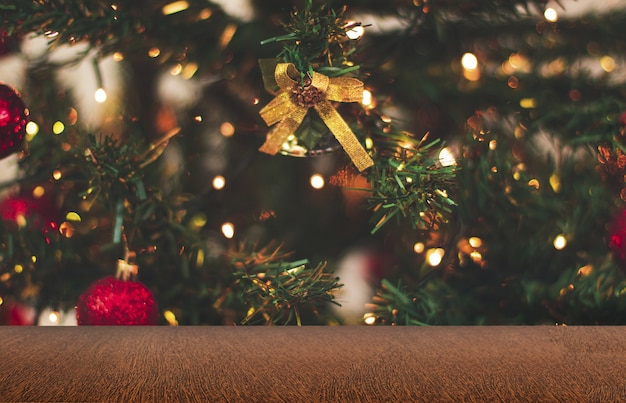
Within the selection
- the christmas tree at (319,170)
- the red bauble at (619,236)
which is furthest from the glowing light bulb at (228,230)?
the red bauble at (619,236)

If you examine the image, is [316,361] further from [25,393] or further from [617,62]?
[617,62]

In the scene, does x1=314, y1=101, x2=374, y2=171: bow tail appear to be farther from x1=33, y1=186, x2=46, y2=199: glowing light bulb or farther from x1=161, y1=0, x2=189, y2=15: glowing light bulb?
x1=33, y1=186, x2=46, y2=199: glowing light bulb

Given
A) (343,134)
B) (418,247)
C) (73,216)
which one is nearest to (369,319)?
(418,247)

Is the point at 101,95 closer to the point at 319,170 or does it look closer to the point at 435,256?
the point at 319,170

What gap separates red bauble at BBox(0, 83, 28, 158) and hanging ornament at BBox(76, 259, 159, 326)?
0.48ft

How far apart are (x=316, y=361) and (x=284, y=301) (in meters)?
0.15

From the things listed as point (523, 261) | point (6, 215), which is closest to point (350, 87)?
point (523, 261)

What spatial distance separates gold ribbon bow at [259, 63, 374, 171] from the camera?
49cm

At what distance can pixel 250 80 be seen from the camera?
0.59 meters

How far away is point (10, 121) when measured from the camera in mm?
542

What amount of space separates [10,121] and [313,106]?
0.27 metres

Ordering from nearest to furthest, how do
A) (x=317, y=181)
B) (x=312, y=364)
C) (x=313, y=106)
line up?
1. (x=312, y=364)
2. (x=313, y=106)
3. (x=317, y=181)

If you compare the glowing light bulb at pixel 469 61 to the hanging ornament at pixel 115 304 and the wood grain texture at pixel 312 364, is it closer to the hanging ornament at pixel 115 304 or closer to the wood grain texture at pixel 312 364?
the wood grain texture at pixel 312 364

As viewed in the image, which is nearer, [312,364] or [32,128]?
[312,364]
